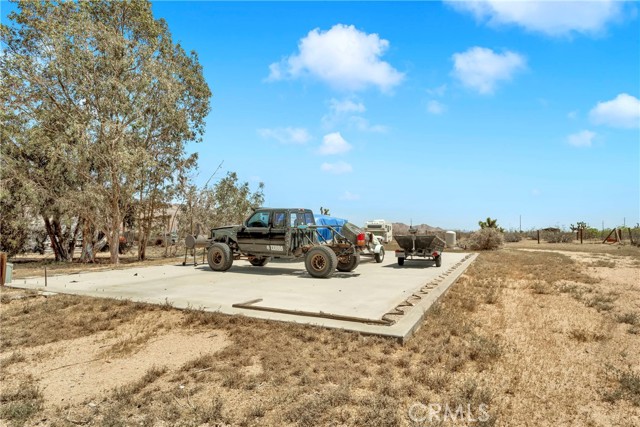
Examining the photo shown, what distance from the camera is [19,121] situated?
16984mm

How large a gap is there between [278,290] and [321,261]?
2319 mm

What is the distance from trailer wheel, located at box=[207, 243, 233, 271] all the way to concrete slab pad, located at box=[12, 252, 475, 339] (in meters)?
0.28

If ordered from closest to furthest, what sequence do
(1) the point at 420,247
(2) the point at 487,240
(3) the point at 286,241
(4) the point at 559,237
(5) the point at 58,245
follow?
1. (3) the point at 286,241
2. (1) the point at 420,247
3. (5) the point at 58,245
4. (2) the point at 487,240
5. (4) the point at 559,237

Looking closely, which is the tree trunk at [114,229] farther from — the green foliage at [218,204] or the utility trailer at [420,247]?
the utility trailer at [420,247]

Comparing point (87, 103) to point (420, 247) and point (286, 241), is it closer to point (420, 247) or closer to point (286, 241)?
point (286, 241)

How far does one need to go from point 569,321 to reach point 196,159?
20296 mm

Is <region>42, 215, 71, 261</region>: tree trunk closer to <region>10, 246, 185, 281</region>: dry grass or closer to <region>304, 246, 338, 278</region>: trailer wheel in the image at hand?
<region>10, 246, 185, 281</region>: dry grass

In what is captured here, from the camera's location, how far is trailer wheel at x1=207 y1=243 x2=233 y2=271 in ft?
40.5

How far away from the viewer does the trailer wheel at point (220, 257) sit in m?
12.4

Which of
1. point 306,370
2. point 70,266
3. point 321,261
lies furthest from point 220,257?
point 306,370

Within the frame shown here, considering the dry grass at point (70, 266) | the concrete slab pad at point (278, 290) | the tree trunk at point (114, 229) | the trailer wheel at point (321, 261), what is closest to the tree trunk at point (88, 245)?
the dry grass at point (70, 266)

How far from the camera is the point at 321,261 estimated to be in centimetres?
1103

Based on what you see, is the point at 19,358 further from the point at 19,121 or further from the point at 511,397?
the point at 19,121

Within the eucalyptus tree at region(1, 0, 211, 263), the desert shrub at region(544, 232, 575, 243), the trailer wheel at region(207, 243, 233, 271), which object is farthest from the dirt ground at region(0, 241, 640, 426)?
the desert shrub at region(544, 232, 575, 243)
